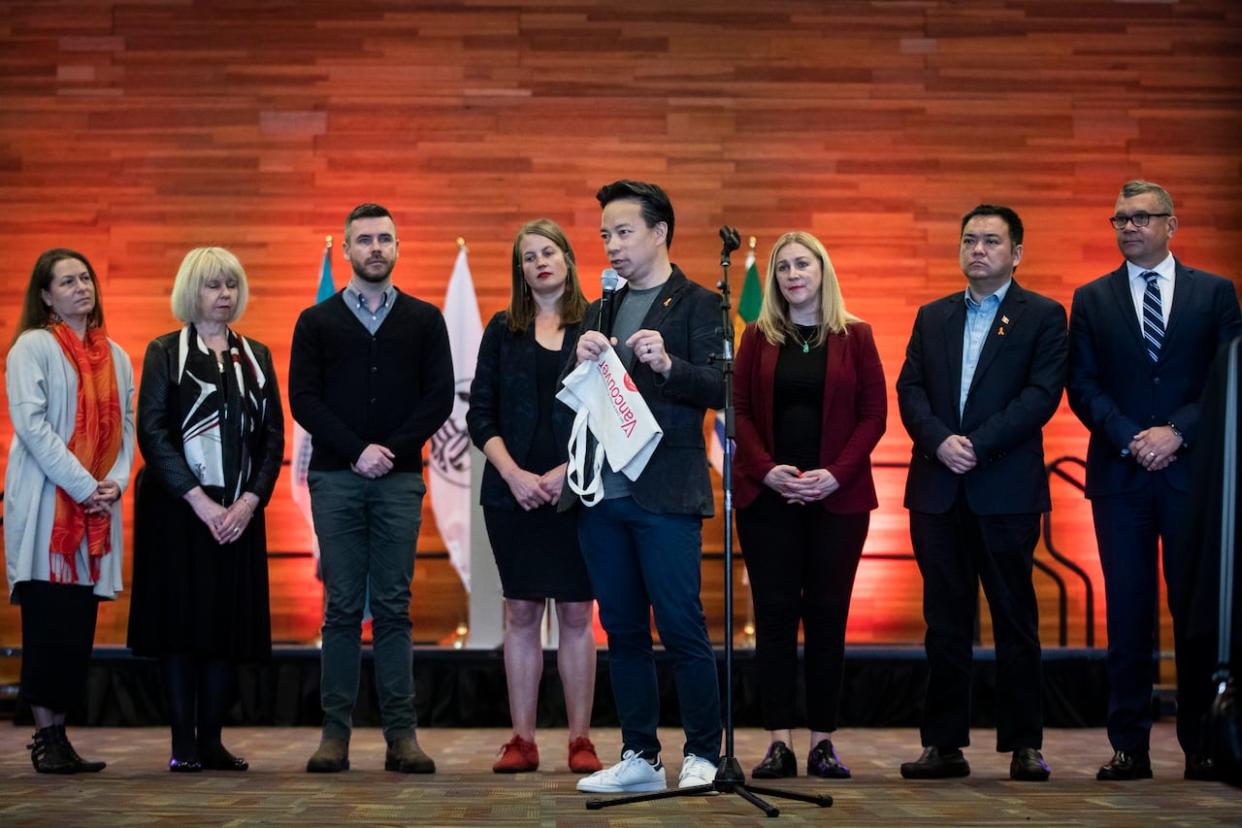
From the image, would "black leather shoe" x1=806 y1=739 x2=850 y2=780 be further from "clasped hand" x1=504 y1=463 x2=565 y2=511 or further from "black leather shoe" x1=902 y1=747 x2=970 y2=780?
"clasped hand" x1=504 y1=463 x2=565 y2=511

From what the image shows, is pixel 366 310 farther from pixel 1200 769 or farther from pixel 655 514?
pixel 1200 769

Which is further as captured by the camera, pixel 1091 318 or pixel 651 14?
pixel 651 14

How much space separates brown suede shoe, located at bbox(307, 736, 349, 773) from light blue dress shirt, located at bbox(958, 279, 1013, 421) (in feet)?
6.77

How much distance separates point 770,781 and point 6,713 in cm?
392

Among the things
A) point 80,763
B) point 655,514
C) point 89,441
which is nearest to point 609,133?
point 89,441

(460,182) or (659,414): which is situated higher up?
(460,182)

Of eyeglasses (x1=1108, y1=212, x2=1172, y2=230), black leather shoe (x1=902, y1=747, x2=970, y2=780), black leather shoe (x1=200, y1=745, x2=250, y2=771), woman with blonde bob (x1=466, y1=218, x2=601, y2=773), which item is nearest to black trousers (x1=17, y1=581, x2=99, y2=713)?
black leather shoe (x1=200, y1=745, x2=250, y2=771)

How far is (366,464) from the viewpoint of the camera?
13.1 ft

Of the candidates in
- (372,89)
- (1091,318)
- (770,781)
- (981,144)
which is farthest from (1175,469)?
(372,89)

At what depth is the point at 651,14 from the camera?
719 cm

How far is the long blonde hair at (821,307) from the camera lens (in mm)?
4086

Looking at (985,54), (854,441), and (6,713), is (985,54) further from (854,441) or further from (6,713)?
(6,713)

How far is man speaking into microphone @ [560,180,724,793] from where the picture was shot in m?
3.37

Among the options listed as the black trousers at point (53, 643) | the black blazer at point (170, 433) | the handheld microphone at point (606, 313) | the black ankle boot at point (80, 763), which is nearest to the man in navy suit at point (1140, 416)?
the handheld microphone at point (606, 313)
